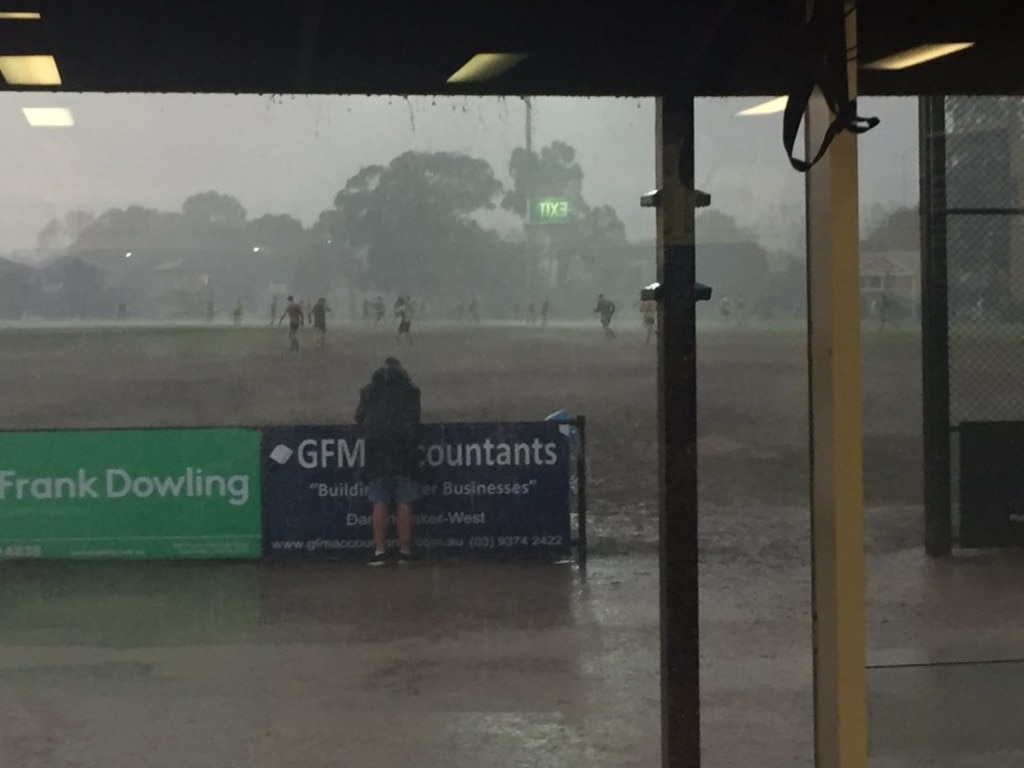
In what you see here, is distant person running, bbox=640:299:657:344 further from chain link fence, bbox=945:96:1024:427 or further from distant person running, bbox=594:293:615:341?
chain link fence, bbox=945:96:1024:427

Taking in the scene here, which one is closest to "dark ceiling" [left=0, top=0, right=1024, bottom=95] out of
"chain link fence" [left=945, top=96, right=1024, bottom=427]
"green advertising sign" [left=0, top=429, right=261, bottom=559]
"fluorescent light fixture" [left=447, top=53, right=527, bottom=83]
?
"fluorescent light fixture" [left=447, top=53, right=527, bottom=83]

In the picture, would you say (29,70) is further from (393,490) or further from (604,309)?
(393,490)

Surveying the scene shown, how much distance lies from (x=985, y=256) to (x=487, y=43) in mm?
3635

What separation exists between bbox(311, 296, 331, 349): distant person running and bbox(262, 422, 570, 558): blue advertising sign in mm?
858

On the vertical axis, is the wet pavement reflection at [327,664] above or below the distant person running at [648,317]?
below

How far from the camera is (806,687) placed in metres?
5.68

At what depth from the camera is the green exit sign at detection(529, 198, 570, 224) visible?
23.2 ft

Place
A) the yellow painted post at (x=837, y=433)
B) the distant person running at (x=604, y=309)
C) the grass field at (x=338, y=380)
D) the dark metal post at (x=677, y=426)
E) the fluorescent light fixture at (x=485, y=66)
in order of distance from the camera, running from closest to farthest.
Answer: the yellow painted post at (x=837, y=433), the dark metal post at (x=677, y=426), the fluorescent light fixture at (x=485, y=66), the distant person running at (x=604, y=309), the grass field at (x=338, y=380)

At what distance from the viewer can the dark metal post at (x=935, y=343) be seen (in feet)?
22.1

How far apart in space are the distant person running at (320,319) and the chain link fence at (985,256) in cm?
378

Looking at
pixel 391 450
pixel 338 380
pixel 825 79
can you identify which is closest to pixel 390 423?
pixel 391 450

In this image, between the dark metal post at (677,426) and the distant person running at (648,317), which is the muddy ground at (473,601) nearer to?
the distant person running at (648,317)

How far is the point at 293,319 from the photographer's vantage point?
353 inches

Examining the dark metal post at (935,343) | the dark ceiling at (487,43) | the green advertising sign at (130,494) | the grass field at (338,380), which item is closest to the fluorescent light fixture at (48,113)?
the dark ceiling at (487,43)
